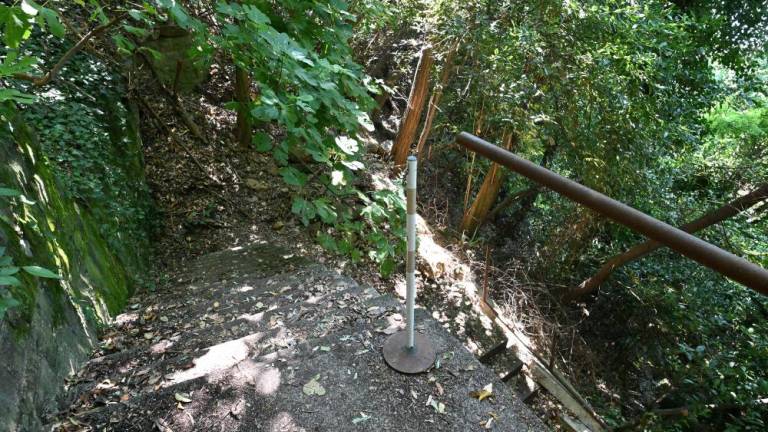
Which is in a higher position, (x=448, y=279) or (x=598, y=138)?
(x=598, y=138)

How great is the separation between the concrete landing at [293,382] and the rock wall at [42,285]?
0.42ft

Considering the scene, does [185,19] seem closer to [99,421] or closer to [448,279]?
[99,421]

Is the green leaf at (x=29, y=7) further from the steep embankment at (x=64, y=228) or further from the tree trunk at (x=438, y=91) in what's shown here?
the tree trunk at (x=438, y=91)

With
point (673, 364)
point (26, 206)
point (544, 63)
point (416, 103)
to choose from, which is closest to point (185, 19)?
point (26, 206)

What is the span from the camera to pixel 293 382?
1704 millimetres

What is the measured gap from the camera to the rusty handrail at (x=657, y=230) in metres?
0.99

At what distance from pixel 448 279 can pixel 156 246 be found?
323 cm

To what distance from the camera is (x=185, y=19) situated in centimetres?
182

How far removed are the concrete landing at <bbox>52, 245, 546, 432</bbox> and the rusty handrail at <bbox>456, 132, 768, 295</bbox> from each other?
82 centimetres

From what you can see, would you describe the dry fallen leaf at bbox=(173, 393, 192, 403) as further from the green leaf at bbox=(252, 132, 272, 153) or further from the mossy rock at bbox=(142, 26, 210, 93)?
the mossy rock at bbox=(142, 26, 210, 93)

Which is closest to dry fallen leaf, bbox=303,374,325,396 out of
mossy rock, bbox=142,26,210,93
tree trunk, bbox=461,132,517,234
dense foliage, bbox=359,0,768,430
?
dense foliage, bbox=359,0,768,430

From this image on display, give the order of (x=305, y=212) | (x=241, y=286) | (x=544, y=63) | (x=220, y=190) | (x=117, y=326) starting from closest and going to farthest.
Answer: (x=305, y=212) < (x=117, y=326) < (x=241, y=286) < (x=544, y=63) < (x=220, y=190)

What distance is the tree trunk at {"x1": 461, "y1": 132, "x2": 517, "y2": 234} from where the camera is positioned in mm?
6363

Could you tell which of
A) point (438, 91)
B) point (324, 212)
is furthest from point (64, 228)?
point (438, 91)
